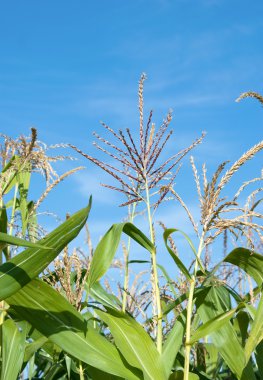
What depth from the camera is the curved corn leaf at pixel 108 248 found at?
296 centimetres

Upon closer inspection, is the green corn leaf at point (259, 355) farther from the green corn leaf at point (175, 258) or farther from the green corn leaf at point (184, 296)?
the green corn leaf at point (175, 258)

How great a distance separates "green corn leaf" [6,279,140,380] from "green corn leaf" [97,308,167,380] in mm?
73

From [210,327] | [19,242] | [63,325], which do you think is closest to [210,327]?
[210,327]

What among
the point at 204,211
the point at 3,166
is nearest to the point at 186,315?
the point at 204,211

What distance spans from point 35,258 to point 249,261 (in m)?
1.26

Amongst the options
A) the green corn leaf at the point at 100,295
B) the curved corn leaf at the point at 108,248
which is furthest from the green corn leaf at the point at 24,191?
the curved corn leaf at the point at 108,248

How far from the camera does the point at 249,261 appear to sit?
3.24 meters

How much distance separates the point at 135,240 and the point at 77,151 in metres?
0.51

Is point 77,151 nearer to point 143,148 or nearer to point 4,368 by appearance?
point 143,148

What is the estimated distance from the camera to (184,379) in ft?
9.20

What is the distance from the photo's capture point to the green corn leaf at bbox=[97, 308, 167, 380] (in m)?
2.79

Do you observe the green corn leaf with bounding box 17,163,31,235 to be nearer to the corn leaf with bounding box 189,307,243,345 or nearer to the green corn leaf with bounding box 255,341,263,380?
the corn leaf with bounding box 189,307,243,345

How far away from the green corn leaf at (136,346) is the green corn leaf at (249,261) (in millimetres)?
626

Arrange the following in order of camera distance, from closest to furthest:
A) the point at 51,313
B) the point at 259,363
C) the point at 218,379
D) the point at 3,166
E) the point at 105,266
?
the point at 51,313
the point at 105,266
the point at 259,363
the point at 3,166
the point at 218,379
